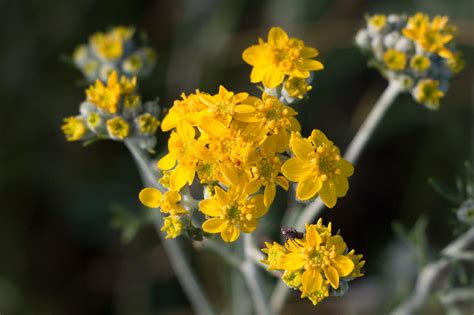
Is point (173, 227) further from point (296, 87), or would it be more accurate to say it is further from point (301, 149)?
point (296, 87)

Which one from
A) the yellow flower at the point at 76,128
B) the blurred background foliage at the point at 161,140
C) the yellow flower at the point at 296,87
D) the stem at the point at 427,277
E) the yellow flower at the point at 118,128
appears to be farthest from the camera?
the blurred background foliage at the point at 161,140

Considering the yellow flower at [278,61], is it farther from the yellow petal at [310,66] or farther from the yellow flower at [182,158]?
the yellow flower at [182,158]

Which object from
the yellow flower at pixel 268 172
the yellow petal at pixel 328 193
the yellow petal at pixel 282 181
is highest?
the yellow flower at pixel 268 172

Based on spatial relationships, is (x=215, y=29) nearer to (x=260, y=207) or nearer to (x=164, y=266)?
(x=164, y=266)

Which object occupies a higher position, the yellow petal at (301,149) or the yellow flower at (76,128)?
the yellow petal at (301,149)

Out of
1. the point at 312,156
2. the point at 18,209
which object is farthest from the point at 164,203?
the point at 18,209

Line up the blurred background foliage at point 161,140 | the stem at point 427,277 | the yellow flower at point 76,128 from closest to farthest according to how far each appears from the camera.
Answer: the yellow flower at point 76,128 → the stem at point 427,277 → the blurred background foliage at point 161,140

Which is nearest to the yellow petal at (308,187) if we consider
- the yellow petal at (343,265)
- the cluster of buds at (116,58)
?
the yellow petal at (343,265)

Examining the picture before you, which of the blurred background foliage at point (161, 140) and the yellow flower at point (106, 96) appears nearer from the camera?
the yellow flower at point (106, 96)
